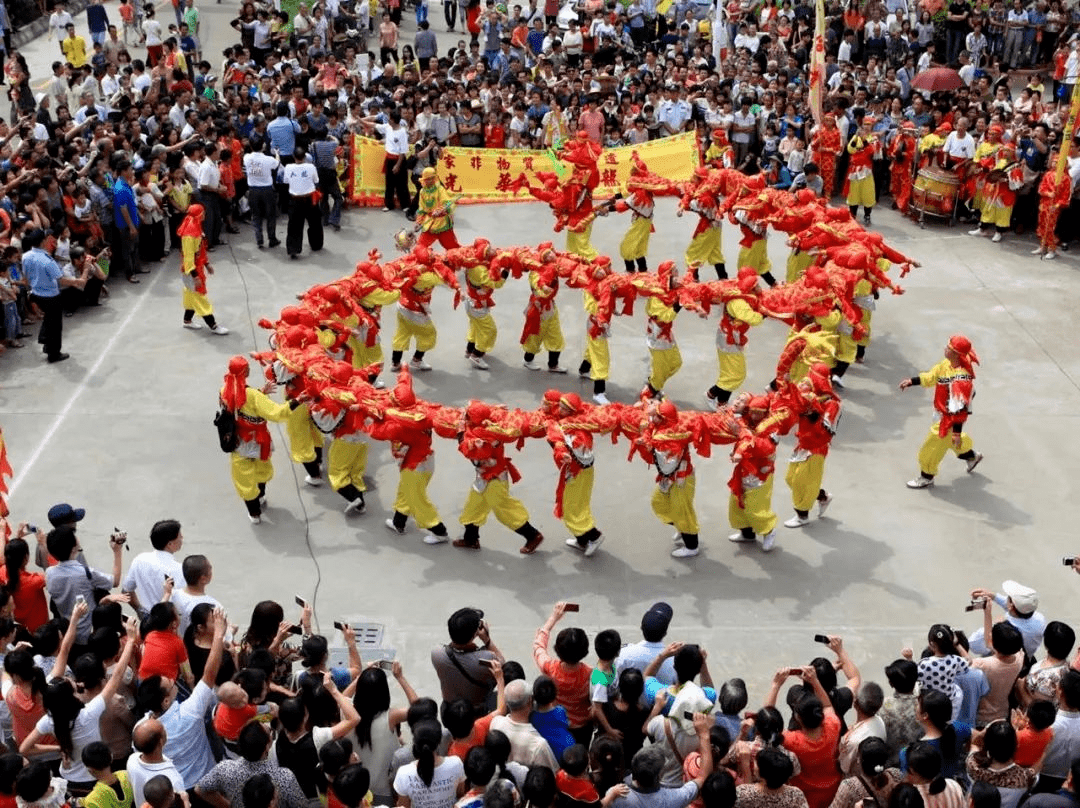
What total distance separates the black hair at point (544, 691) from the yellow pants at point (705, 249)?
8.86 meters

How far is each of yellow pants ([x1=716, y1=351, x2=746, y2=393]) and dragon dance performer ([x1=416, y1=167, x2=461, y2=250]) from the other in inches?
131

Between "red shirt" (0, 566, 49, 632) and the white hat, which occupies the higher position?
the white hat

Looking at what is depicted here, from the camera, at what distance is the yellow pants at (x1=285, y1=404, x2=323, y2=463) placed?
11.1 meters

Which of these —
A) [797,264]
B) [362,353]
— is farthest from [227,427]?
[797,264]

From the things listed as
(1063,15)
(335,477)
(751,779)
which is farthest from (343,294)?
(1063,15)

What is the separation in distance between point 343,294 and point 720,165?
24.7 feet

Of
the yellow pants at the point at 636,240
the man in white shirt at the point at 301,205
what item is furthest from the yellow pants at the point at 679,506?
the man in white shirt at the point at 301,205

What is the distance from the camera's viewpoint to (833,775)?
6734mm

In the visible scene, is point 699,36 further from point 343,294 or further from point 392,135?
point 343,294

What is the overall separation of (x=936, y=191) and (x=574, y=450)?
31.5 feet

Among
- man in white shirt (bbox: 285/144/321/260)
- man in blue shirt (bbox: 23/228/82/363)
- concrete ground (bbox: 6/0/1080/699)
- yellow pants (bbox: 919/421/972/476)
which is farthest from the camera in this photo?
man in white shirt (bbox: 285/144/321/260)

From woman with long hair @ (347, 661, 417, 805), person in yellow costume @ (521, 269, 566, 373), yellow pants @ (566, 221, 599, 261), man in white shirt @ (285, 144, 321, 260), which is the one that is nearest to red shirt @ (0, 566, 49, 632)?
woman with long hair @ (347, 661, 417, 805)

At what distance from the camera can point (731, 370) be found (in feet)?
41.5

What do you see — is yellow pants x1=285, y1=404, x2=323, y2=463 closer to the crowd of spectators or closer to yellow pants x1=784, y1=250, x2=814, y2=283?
the crowd of spectators
